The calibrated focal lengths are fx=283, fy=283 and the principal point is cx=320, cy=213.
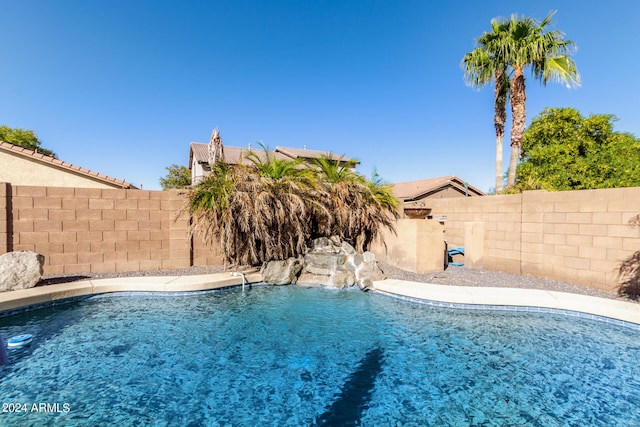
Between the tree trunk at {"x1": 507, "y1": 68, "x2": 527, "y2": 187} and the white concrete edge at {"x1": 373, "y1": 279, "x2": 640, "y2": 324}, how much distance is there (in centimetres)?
699

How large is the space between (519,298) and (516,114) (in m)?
9.74

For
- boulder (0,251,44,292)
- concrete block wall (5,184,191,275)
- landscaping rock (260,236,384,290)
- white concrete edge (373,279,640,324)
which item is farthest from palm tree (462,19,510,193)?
boulder (0,251,44,292)

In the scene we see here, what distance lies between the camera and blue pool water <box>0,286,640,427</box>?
311cm

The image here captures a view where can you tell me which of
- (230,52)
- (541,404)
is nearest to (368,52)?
(230,52)

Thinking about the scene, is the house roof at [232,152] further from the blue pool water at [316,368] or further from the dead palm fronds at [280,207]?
the blue pool water at [316,368]

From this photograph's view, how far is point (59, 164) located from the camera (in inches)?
516

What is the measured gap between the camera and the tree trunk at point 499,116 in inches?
509

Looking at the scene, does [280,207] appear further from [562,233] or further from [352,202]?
[562,233]

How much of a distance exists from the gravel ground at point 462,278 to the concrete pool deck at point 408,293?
2.00ft

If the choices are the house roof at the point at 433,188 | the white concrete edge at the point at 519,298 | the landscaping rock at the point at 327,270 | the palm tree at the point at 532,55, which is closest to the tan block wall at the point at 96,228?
the landscaping rock at the point at 327,270

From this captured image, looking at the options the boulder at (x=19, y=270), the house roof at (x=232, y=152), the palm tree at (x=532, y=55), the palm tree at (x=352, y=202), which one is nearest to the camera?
the boulder at (x=19, y=270)

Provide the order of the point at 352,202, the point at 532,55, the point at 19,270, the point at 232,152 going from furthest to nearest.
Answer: the point at 232,152 → the point at 532,55 → the point at 352,202 → the point at 19,270

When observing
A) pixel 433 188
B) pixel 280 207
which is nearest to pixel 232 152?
pixel 433 188

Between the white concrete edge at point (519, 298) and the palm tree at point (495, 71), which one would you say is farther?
the palm tree at point (495, 71)
